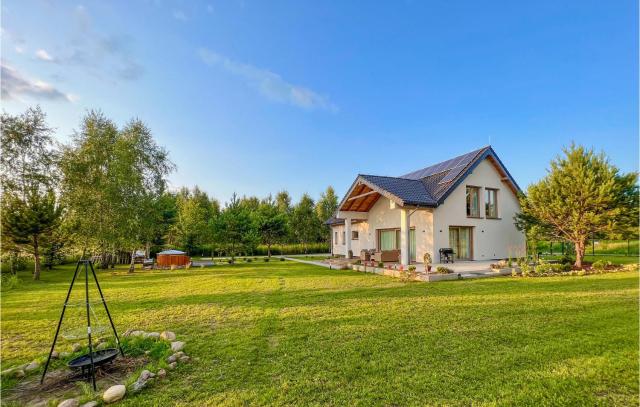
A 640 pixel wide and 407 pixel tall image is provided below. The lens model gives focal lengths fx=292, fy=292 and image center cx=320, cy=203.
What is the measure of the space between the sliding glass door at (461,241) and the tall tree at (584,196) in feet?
12.1

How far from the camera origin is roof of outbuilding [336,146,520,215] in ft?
47.7

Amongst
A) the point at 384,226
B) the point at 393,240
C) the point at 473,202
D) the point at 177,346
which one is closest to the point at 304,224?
the point at 384,226

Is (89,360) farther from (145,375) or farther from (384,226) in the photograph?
(384,226)

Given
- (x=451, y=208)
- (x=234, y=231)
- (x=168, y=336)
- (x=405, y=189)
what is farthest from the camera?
(x=234, y=231)

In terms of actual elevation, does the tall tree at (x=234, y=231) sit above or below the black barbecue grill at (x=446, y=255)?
above

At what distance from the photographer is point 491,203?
58.5 feet

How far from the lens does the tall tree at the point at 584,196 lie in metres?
12.8

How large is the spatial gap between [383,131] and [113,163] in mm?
18407

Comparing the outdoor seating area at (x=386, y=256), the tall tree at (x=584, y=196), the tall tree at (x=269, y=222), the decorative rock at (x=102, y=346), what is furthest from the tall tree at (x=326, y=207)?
the decorative rock at (x=102, y=346)

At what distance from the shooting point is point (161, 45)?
455 inches

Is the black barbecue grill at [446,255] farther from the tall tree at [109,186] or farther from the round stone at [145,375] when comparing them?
the tall tree at [109,186]

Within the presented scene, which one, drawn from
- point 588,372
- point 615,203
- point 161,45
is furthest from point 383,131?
point 588,372

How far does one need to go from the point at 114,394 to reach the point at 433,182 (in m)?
17.0

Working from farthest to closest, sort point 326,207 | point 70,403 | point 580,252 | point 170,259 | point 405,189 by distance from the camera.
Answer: point 326,207, point 170,259, point 405,189, point 580,252, point 70,403
